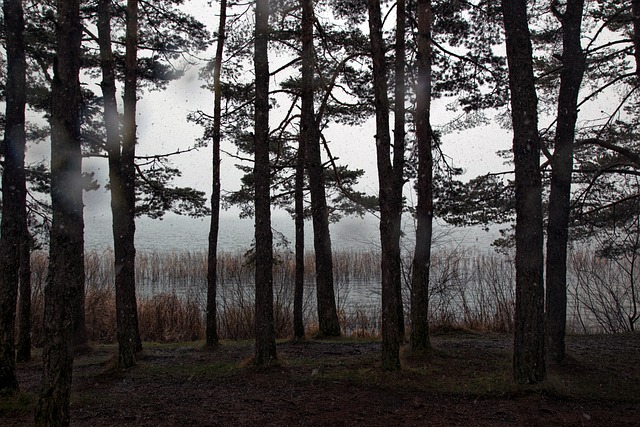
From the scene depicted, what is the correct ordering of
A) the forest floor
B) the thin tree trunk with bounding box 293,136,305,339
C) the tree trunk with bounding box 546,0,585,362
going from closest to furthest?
the forest floor < the tree trunk with bounding box 546,0,585,362 < the thin tree trunk with bounding box 293,136,305,339

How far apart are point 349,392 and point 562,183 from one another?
3.96 m

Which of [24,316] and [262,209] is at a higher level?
[262,209]

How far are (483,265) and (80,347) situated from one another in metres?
10.8

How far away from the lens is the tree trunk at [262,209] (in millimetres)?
6434

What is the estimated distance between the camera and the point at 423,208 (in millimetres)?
6859

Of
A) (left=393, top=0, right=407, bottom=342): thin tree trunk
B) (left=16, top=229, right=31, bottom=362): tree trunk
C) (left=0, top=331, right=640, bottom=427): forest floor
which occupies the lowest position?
(left=0, top=331, right=640, bottom=427): forest floor

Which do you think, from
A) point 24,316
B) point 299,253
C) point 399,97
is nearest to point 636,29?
point 399,97

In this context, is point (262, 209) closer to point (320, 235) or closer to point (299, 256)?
point (299, 256)

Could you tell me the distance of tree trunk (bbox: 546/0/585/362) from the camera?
641cm

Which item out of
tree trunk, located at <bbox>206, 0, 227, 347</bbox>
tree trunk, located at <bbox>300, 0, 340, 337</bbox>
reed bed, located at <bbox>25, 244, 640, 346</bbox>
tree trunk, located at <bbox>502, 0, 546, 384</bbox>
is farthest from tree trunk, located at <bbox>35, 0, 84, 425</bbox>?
reed bed, located at <bbox>25, 244, 640, 346</bbox>

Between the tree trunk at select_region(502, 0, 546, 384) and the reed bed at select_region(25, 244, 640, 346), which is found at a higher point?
the tree trunk at select_region(502, 0, 546, 384)

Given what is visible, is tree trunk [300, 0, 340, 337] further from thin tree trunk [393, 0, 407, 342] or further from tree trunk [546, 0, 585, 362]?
tree trunk [546, 0, 585, 362]

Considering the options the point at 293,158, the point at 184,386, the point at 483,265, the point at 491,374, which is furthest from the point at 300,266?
the point at 483,265

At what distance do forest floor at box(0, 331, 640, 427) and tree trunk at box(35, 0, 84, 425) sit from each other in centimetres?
135
